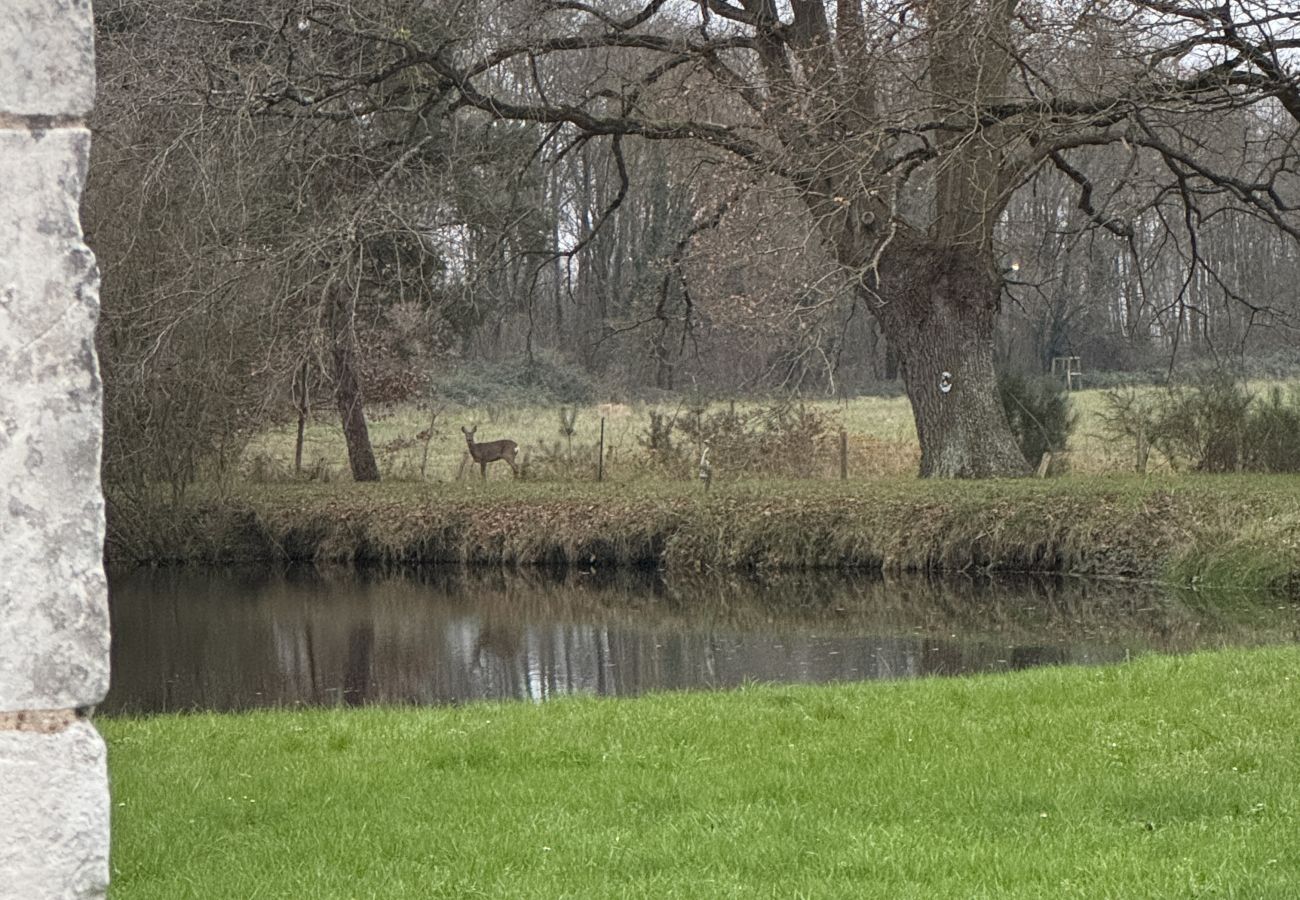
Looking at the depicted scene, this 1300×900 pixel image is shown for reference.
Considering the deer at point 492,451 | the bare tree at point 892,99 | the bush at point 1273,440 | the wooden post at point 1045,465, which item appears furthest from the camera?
the deer at point 492,451

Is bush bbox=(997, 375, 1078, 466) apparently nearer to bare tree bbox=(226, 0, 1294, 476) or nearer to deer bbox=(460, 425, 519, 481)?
bare tree bbox=(226, 0, 1294, 476)

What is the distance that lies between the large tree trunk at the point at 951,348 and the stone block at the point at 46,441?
16322mm

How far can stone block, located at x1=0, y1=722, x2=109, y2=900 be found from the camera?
6.89 ft

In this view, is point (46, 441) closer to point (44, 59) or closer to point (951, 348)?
point (44, 59)

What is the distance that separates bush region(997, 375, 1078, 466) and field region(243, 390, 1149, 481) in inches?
17.2

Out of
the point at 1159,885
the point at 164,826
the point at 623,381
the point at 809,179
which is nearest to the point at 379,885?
the point at 164,826

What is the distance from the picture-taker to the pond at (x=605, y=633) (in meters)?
12.3

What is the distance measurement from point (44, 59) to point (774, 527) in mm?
16592

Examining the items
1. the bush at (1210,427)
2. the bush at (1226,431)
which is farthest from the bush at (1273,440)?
the bush at (1210,427)

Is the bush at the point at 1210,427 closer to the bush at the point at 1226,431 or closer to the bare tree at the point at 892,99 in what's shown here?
the bush at the point at 1226,431

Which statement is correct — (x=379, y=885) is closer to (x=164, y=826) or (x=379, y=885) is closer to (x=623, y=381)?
(x=164, y=826)

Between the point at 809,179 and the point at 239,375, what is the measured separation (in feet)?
32.8

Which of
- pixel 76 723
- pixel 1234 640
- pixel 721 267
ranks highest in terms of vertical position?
pixel 721 267

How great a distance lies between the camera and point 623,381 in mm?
39531
